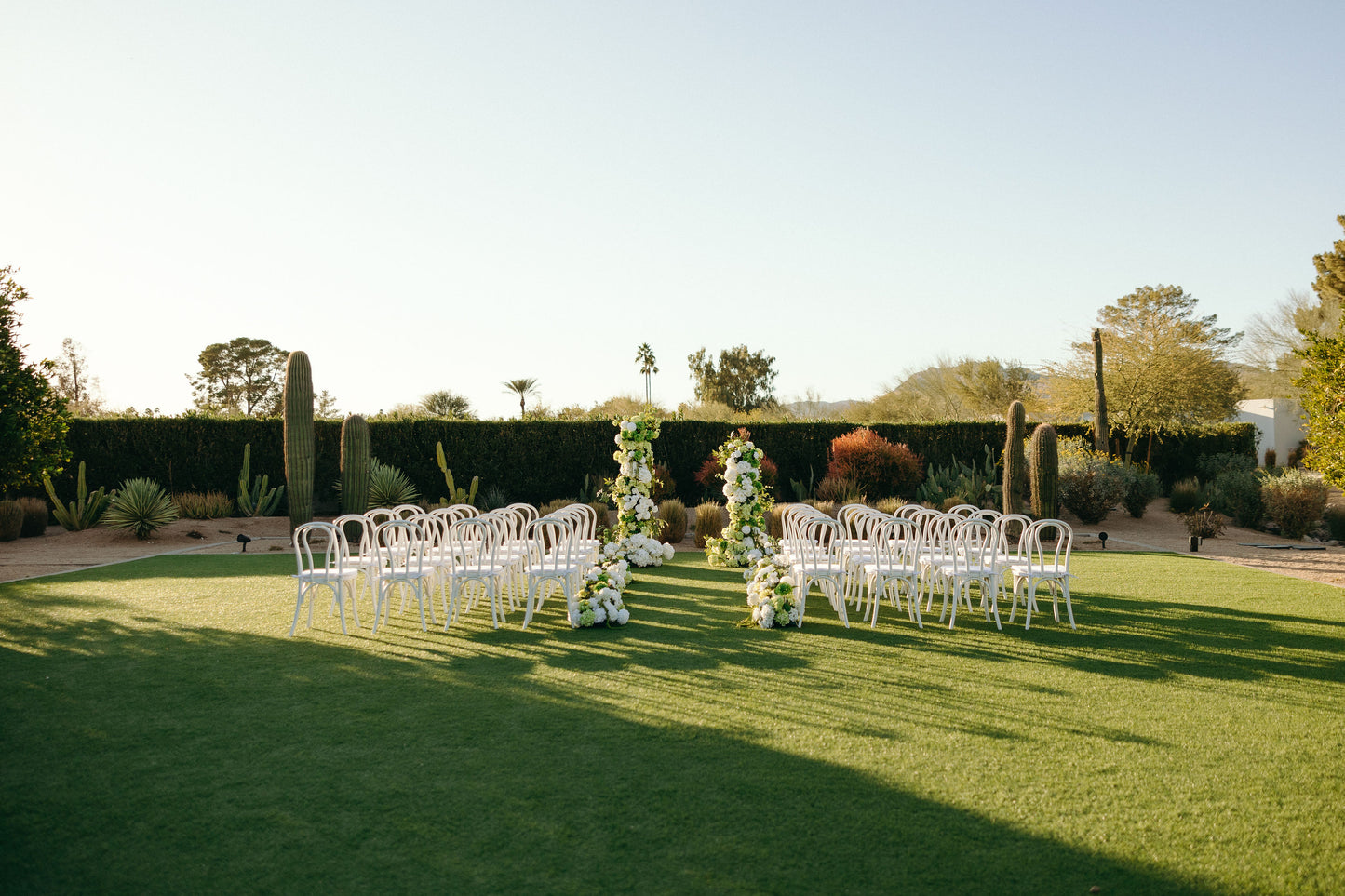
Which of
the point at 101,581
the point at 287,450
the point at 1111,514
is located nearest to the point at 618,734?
the point at 101,581

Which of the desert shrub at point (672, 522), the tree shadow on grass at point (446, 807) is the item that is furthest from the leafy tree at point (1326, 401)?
the tree shadow on grass at point (446, 807)

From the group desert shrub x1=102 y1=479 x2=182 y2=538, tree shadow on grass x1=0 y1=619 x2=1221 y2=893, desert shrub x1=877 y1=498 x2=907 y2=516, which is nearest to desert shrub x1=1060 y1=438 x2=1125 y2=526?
desert shrub x1=877 y1=498 x2=907 y2=516

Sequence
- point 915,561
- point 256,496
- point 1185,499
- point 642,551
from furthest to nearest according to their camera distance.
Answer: point 1185,499, point 256,496, point 642,551, point 915,561

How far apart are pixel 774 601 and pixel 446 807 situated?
151 inches

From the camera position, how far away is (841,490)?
14719 mm

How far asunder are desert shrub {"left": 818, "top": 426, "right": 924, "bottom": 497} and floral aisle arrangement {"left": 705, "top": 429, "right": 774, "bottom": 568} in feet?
16.6

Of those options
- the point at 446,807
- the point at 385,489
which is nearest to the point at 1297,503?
the point at 446,807

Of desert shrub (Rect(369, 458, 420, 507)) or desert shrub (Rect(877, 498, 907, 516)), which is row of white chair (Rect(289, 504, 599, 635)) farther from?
desert shrub (Rect(877, 498, 907, 516))

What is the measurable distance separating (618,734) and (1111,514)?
608 inches

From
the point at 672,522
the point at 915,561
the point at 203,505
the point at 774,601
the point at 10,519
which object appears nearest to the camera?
the point at 915,561

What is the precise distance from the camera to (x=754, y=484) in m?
9.47

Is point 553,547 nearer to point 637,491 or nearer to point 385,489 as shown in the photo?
point 637,491

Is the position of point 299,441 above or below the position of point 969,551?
above

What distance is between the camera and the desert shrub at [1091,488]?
15.0 m
